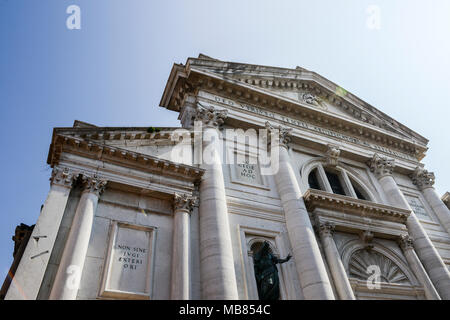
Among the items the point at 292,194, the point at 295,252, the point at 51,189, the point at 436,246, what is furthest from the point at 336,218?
the point at 51,189

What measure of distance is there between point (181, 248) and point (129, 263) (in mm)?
1471

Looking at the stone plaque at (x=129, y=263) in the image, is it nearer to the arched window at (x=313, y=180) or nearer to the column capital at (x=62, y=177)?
the column capital at (x=62, y=177)

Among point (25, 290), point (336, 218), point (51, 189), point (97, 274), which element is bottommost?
point (25, 290)

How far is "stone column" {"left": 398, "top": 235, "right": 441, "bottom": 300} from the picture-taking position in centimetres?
1290

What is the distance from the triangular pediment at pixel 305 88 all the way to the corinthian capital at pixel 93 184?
298 inches

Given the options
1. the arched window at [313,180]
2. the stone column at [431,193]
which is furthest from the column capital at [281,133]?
the stone column at [431,193]

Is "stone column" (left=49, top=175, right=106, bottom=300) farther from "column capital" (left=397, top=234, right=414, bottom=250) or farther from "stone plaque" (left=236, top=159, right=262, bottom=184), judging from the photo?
"column capital" (left=397, top=234, right=414, bottom=250)

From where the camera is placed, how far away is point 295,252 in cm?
1145

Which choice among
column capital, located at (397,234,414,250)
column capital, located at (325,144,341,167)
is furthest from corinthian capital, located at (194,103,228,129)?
column capital, located at (397,234,414,250)

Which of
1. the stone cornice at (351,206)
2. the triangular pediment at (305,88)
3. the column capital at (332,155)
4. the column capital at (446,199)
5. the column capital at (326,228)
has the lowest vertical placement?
the column capital at (326,228)

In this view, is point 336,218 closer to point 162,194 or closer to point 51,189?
point 162,194

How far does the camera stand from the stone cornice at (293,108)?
15336 millimetres

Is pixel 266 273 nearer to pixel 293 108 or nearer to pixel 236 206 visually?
pixel 236 206
